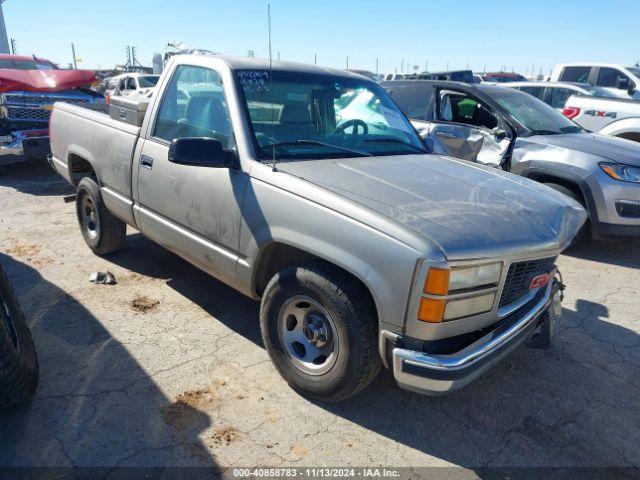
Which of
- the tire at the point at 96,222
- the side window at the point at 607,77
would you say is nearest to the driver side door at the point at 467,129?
the tire at the point at 96,222

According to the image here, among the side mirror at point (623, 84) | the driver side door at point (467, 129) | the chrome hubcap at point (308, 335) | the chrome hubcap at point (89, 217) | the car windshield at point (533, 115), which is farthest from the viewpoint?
the side mirror at point (623, 84)

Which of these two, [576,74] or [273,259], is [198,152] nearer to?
[273,259]

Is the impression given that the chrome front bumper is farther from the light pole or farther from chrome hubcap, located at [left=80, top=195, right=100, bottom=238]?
the light pole

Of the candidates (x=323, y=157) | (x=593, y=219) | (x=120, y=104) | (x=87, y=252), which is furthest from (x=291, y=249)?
(x=593, y=219)

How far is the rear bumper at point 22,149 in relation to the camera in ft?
25.3

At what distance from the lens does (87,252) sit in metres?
5.08

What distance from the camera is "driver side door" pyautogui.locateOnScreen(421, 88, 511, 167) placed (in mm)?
5906

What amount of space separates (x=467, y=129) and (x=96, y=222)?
459 cm

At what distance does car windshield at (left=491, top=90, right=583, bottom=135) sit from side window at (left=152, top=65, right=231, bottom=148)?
13.7 ft

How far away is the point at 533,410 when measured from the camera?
284 cm

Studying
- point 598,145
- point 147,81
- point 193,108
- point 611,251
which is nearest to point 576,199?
point 598,145

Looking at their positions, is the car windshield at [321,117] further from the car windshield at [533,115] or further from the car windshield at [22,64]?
the car windshield at [22,64]

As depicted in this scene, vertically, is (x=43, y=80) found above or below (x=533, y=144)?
above

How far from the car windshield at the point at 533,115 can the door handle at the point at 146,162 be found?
4.53 m
